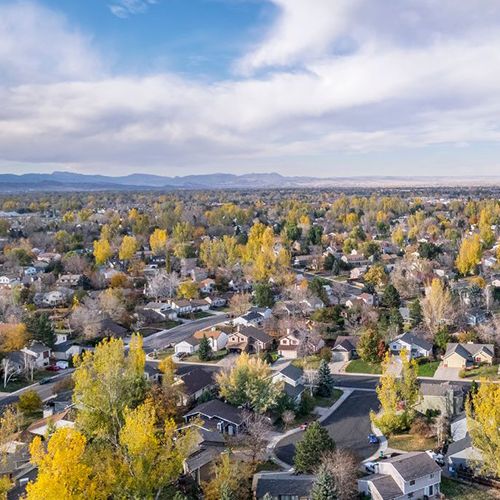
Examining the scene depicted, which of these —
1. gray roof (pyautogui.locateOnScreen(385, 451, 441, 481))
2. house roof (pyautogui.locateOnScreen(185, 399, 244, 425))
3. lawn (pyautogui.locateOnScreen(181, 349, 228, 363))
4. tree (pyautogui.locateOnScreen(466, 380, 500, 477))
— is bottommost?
lawn (pyautogui.locateOnScreen(181, 349, 228, 363))

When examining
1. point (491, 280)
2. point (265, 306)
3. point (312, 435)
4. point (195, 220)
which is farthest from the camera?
point (195, 220)

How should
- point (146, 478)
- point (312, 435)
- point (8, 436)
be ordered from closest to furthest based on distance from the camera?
point (146, 478) < point (312, 435) < point (8, 436)

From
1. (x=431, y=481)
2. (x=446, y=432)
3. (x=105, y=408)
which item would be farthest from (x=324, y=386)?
(x=105, y=408)

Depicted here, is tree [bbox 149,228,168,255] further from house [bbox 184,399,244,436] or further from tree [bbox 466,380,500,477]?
tree [bbox 466,380,500,477]

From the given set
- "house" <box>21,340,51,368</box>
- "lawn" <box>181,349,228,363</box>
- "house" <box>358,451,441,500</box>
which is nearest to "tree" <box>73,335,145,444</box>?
"house" <box>358,451,441,500</box>

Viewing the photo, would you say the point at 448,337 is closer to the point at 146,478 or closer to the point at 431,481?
the point at 431,481

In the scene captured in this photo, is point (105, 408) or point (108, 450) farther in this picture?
point (105, 408)
